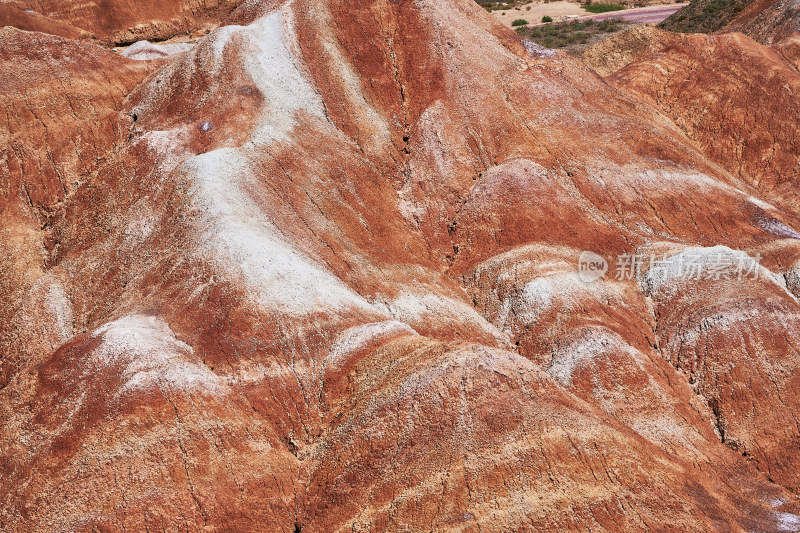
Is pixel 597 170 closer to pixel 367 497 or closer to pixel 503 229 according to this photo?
pixel 503 229

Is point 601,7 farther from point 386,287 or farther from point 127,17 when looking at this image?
point 386,287

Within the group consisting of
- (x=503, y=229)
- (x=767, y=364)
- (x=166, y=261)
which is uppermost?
(x=166, y=261)

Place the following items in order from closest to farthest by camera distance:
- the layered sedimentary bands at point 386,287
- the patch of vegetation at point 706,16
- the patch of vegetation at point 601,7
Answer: the layered sedimentary bands at point 386,287, the patch of vegetation at point 706,16, the patch of vegetation at point 601,7

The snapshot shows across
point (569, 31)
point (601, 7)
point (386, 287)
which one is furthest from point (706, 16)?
point (386, 287)

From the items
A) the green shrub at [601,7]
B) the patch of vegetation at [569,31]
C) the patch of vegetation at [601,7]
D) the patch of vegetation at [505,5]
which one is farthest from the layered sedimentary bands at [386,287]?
the patch of vegetation at [505,5]

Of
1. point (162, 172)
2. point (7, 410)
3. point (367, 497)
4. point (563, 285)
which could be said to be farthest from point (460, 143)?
point (7, 410)

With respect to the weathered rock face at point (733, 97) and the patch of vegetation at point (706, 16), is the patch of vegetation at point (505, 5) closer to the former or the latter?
the patch of vegetation at point (706, 16)

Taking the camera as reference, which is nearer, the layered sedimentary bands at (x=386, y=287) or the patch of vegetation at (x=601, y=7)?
the layered sedimentary bands at (x=386, y=287)
